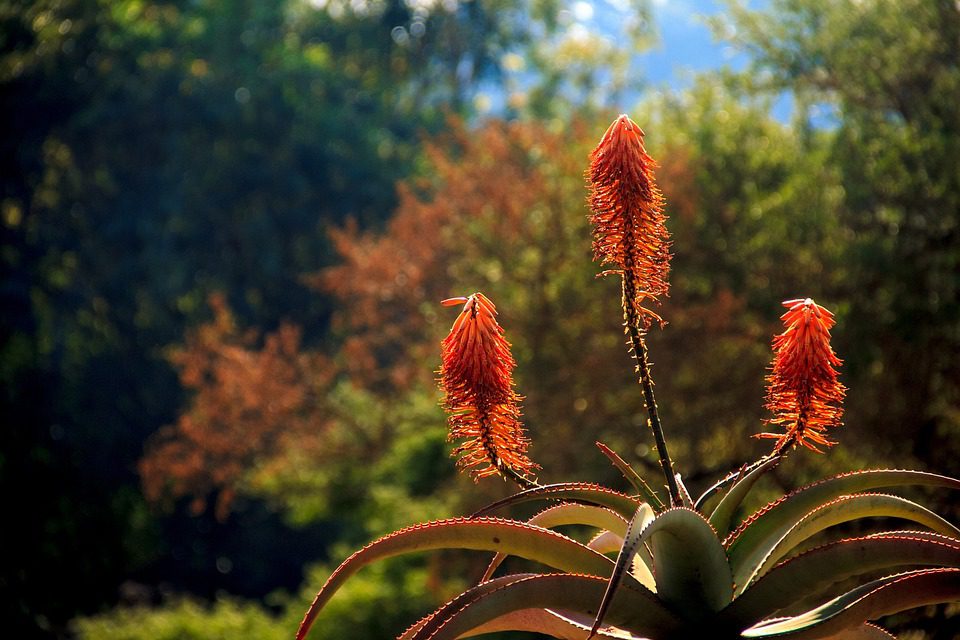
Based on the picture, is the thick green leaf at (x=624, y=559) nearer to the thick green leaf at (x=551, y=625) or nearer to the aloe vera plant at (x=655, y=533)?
the aloe vera plant at (x=655, y=533)

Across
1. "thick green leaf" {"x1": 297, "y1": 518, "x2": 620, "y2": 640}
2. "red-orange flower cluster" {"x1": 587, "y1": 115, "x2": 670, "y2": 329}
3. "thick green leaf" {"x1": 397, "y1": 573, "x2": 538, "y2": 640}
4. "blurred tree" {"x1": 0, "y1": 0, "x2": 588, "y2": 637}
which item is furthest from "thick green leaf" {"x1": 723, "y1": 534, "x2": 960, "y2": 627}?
"blurred tree" {"x1": 0, "y1": 0, "x2": 588, "y2": 637}

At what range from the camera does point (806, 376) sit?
1814 millimetres

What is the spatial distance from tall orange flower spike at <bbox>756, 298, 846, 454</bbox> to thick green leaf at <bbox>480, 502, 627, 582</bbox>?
0.30 metres

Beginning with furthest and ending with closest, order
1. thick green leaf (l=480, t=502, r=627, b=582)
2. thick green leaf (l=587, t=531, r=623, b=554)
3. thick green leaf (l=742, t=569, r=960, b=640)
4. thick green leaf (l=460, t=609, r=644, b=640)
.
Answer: thick green leaf (l=587, t=531, r=623, b=554), thick green leaf (l=480, t=502, r=627, b=582), thick green leaf (l=460, t=609, r=644, b=640), thick green leaf (l=742, t=569, r=960, b=640)

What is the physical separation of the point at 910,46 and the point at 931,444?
130 inches

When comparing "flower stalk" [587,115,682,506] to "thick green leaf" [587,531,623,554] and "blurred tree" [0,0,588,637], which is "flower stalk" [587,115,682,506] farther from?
"blurred tree" [0,0,588,637]

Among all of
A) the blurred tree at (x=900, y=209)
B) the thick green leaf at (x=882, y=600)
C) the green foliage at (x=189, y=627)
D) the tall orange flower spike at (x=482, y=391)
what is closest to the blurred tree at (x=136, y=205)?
the green foliage at (x=189, y=627)

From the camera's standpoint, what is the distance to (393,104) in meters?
28.0


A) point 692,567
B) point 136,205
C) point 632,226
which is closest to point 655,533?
point 692,567

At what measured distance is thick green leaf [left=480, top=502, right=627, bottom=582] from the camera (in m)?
1.94

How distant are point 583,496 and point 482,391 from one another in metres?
0.24

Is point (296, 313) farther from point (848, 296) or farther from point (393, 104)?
point (848, 296)

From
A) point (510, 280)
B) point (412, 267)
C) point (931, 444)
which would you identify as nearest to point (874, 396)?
point (931, 444)

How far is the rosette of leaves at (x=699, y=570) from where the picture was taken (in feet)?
5.22
